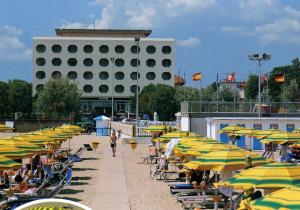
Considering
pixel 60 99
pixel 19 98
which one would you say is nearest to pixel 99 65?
pixel 19 98

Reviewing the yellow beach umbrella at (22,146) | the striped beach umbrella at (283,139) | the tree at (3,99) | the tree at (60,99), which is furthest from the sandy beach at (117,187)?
the tree at (3,99)

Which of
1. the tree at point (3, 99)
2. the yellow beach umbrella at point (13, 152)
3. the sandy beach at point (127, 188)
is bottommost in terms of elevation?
the sandy beach at point (127, 188)

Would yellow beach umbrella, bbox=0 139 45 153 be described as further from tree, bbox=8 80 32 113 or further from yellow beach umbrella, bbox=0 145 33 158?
tree, bbox=8 80 32 113

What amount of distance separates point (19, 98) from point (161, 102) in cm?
2169

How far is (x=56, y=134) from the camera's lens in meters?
27.5

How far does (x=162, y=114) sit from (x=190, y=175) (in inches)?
2987

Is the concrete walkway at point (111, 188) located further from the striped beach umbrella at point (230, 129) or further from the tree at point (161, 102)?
the tree at point (161, 102)

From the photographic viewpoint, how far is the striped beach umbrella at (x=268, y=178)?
10.4 m

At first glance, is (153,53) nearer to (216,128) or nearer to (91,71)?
(91,71)

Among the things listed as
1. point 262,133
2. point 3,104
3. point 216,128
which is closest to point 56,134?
A: point 262,133

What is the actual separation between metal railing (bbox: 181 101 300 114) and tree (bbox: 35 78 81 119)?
37.6m

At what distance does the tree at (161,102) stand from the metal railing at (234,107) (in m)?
45.5

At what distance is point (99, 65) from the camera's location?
108 meters

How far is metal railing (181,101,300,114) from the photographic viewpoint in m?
43.9
